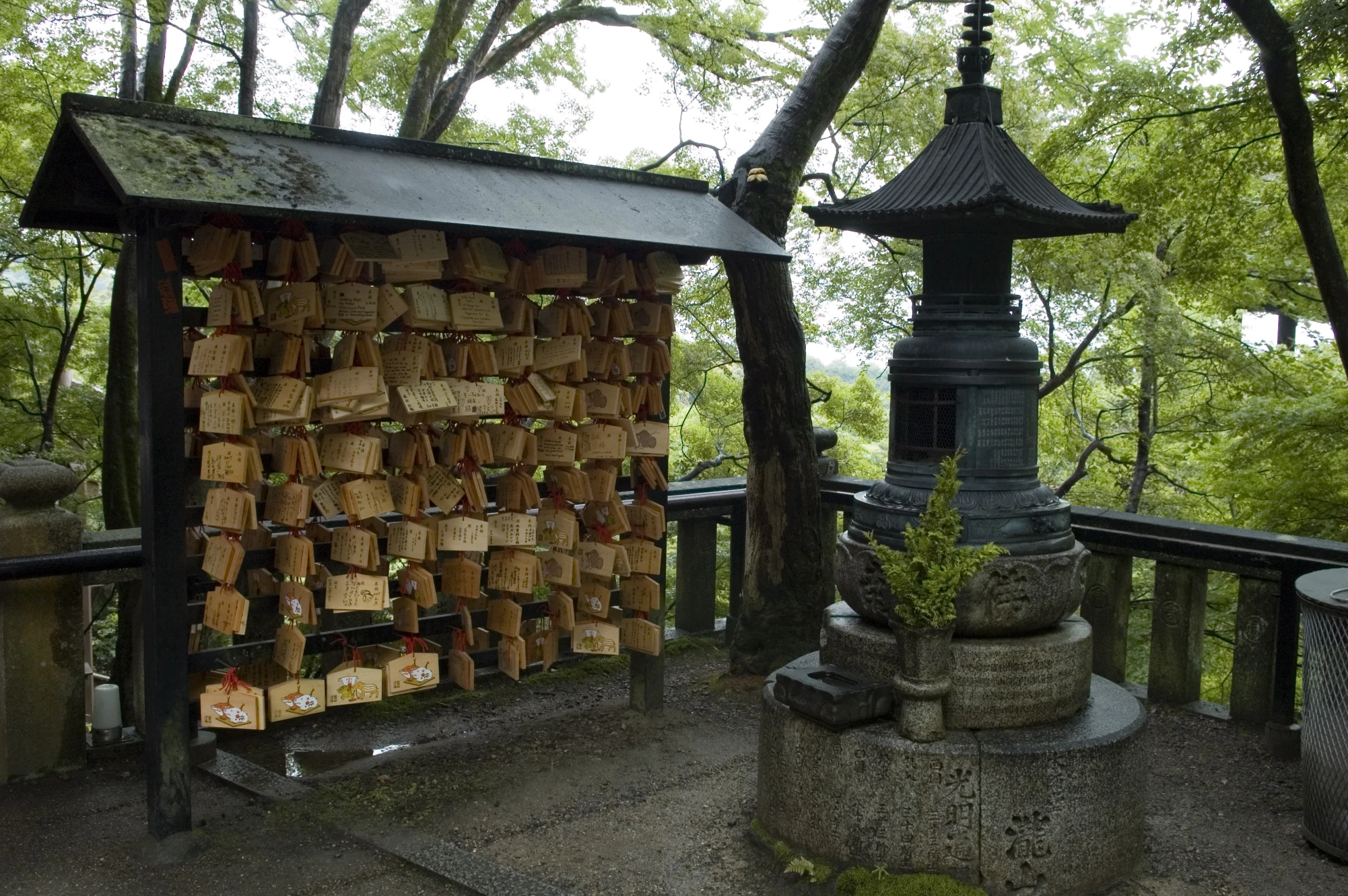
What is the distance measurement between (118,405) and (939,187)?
8.35m

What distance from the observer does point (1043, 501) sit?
4.78m

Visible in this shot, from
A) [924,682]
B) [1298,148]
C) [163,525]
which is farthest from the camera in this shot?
[1298,148]

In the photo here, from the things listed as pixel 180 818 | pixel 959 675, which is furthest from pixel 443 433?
pixel 959 675

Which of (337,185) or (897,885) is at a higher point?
(337,185)

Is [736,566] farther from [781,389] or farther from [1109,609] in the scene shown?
[1109,609]

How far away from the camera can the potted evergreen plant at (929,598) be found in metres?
4.14

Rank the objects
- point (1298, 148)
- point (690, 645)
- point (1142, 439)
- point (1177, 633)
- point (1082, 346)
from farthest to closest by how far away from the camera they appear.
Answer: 1. point (1142, 439)
2. point (1082, 346)
3. point (690, 645)
4. point (1298, 148)
5. point (1177, 633)

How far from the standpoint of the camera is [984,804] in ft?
13.6

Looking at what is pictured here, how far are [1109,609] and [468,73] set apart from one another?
29.3ft

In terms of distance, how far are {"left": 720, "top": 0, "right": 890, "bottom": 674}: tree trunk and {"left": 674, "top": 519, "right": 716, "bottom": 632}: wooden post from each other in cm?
83

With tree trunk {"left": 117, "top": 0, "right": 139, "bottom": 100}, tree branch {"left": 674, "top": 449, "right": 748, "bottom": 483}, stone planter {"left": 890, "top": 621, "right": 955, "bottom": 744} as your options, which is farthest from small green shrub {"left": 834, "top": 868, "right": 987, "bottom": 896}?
tree trunk {"left": 117, "top": 0, "right": 139, "bottom": 100}

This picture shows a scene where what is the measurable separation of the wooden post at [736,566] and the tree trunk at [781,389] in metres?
0.73

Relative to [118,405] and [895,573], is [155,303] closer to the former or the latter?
[895,573]

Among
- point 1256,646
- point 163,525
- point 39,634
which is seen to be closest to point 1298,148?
point 1256,646
